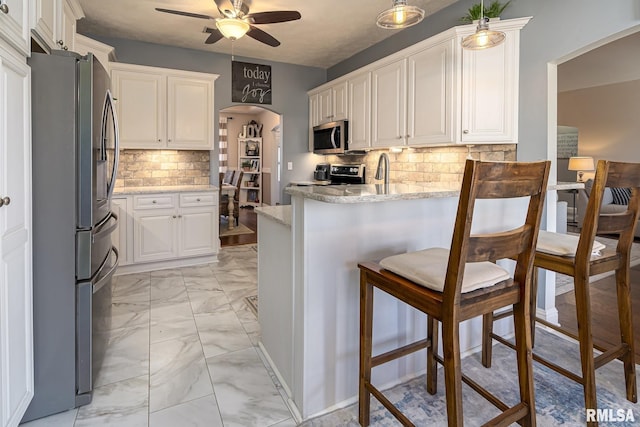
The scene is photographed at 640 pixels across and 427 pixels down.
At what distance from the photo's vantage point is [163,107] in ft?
13.5

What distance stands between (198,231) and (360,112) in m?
2.35

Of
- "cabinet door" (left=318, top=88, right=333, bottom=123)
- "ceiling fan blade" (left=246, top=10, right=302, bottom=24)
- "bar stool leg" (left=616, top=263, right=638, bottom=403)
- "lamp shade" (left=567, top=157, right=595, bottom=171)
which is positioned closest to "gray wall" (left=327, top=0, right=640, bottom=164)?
"bar stool leg" (left=616, top=263, right=638, bottom=403)

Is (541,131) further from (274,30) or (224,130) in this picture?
(224,130)

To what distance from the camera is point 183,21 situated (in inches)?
147

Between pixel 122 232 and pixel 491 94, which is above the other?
pixel 491 94

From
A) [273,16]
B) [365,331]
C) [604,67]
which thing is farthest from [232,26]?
[604,67]

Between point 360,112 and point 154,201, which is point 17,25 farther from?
point 360,112

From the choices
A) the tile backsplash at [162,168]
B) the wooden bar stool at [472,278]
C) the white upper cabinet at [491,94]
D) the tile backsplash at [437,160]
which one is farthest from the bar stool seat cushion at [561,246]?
the tile backsplash at [162,168]

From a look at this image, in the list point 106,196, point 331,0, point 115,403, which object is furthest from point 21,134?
point 331,0

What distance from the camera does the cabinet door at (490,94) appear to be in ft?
9.33

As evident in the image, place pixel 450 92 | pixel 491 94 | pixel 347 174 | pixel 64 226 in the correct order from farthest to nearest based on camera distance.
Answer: pixel 347 174 < pixel 450 92 < pixel 491 94 < pixel 64 226

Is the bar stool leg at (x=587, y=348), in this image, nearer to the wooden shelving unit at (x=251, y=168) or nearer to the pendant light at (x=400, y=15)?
the pendant light at (x=400, y=15)

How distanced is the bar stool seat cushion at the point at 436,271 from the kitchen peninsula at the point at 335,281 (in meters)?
0.26

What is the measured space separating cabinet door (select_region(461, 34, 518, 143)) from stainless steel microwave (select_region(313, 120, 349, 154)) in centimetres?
178
